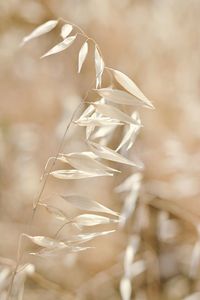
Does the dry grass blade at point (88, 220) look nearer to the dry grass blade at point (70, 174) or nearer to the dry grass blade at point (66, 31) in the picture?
the dry grass blade at point (70, 174)

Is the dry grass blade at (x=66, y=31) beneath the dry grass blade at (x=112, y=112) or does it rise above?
above

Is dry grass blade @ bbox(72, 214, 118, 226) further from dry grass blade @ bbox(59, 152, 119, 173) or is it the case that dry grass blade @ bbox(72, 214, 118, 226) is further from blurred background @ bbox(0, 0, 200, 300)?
blurred background @ bbox(0, 0, 200, 300)

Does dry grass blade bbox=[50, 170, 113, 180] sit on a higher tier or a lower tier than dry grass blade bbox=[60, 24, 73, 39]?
lower

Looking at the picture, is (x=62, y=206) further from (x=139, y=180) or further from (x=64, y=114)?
(x=139, y=180)

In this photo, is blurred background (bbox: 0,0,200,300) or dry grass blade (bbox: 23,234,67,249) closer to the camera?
dry grass blade (bbox: 23,234,67,249)

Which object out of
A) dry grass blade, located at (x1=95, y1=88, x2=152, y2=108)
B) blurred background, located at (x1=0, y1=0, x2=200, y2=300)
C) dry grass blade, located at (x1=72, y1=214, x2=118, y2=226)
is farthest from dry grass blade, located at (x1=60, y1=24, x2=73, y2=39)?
blurred background, located at (x1=0, y1=0, x2=200, y2=300)

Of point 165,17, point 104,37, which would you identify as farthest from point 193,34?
point 104,37


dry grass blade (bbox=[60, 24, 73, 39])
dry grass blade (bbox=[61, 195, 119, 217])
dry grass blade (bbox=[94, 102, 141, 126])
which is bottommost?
dry grass blade (bbox=[61, 195, 119, 217])

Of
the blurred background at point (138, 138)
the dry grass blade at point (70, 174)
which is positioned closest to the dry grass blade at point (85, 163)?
the dry grass blade at point (70, 174)

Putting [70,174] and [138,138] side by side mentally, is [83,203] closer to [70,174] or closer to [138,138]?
[70,174]
